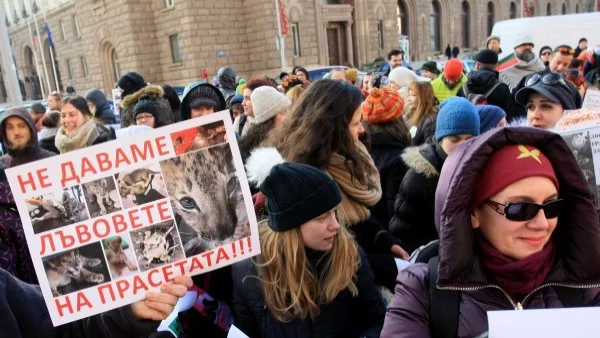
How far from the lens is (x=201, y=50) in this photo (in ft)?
72.5

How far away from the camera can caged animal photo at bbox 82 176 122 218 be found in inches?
49.6

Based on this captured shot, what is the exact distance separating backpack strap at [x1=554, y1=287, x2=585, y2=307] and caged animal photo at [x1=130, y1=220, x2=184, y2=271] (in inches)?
46.7

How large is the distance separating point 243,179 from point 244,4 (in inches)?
Result: 929

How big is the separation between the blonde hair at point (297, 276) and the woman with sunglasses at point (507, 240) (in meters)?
0.44

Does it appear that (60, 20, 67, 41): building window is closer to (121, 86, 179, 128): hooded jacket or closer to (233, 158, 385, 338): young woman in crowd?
(121, 86, 179, 128): hooded jacket

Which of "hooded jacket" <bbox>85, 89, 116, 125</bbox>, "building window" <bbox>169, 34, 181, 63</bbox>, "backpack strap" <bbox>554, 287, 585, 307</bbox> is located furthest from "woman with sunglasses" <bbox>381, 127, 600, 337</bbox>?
"building window" <bbox>169, 34, 181, 63</bbox>

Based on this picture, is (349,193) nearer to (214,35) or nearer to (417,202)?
(417,202)

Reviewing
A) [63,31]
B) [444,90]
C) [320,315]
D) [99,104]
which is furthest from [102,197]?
[63,31]

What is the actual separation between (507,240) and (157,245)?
3.55ft

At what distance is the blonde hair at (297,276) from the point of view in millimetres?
1798

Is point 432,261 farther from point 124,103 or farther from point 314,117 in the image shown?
point 124,103

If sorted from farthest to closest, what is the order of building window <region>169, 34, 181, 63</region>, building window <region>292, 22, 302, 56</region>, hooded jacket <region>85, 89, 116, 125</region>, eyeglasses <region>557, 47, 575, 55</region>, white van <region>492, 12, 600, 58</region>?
building window <region>292, 22, 302, 56</region>, building window <region>169, 34, 181, 63</region>, white van <region>492, 12, 600, 58</region>, hooded jacket <region>85, 89, 116, 125</region>, eyeglasses <region>557, 47, 575, 55</region>

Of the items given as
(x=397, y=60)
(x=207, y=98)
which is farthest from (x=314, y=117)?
(x=397, y=60)

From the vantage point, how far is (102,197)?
1.28 m
